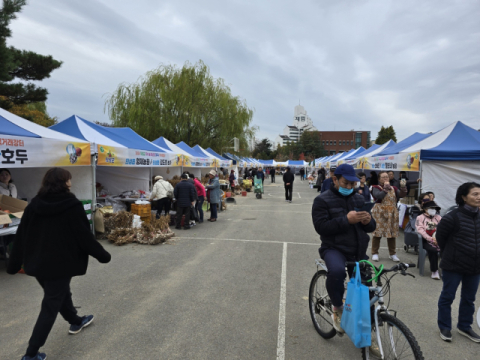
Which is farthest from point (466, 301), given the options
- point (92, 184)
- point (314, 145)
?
point (314, 145)

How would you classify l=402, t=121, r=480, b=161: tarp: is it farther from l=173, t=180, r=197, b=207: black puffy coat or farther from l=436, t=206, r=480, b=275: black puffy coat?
l=173, t=180, r=197, b=207: black puffy coat

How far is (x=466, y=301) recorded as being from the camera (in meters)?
3.29

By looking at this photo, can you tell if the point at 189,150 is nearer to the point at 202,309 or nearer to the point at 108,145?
the point at 108,145

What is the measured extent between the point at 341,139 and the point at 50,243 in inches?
4500

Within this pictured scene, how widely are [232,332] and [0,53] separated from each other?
521 inches

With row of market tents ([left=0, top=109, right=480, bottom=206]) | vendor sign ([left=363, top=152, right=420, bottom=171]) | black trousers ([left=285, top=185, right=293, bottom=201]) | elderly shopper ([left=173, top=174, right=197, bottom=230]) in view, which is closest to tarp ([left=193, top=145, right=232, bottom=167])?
black trousers ([left=285, top=185, right=293, bottom=201])

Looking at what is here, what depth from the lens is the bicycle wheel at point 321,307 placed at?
308cm

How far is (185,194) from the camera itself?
914 cm

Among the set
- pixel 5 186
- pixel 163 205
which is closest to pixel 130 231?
pixel 163 205

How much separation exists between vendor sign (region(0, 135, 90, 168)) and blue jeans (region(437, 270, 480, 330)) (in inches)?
262

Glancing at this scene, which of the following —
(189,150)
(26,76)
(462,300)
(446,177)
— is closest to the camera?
(462,300)

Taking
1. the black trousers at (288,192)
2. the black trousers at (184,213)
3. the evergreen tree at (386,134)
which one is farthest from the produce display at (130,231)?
the evergreen tree at (386,134)

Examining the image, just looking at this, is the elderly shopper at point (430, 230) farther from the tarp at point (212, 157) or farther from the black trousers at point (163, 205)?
the tarp at point (212, 157)

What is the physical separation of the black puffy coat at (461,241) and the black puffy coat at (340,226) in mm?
1066
